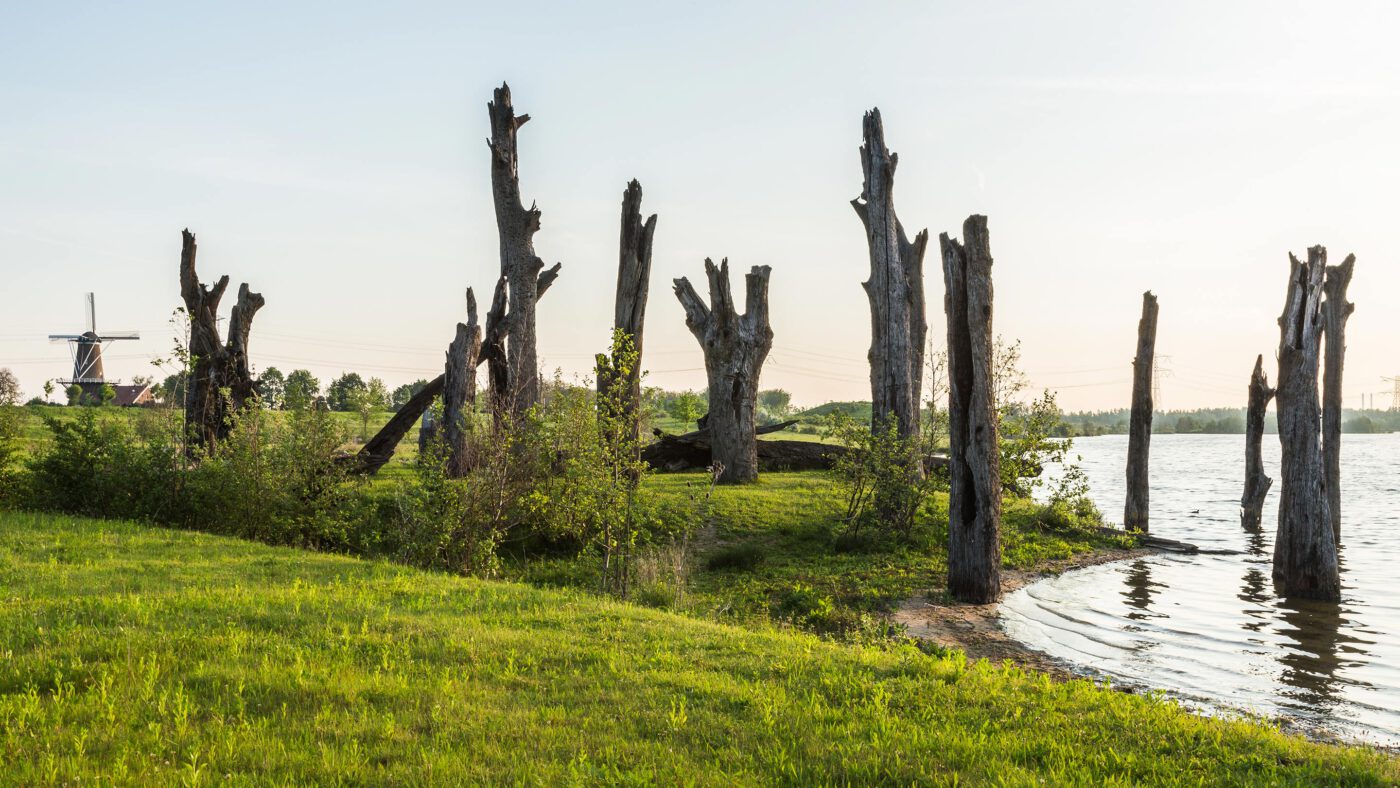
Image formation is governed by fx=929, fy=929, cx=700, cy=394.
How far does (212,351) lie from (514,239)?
7.14m

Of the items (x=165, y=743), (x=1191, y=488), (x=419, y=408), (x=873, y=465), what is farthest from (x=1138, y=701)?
(x=1191, y=488)

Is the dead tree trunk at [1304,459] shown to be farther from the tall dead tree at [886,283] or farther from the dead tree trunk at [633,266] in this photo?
the dead tree trunk at [633,266]

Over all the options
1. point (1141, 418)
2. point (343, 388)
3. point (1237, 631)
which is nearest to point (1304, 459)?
point (1237, 631)

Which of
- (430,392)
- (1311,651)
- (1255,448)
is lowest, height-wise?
(1311,651)

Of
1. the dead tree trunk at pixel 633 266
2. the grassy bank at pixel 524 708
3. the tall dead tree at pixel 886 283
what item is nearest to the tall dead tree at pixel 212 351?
the dead tree trunk at pixel 633 266

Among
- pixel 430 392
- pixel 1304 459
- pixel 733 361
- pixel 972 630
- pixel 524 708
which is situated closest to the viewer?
pixel 524 708

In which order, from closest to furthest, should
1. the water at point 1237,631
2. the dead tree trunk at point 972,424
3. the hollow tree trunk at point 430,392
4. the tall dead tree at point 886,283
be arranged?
1. the water at point 1237,631
2. the dead tree trunk at point 972,424
3. the hollow tree trunk at point 430,392
4. the tall dead tree at point 886,283

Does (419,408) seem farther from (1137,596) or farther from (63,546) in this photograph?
(1137,596)

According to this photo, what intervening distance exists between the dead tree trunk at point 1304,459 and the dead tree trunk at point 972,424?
4918 mm

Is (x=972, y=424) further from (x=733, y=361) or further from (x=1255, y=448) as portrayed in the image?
(x=1255, y=448)

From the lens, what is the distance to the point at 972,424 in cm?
1460

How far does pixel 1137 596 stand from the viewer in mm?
15273

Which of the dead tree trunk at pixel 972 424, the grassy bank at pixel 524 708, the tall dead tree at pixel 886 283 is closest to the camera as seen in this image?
the grassy bank at pixel 524 708

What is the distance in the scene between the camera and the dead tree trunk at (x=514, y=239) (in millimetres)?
20922
